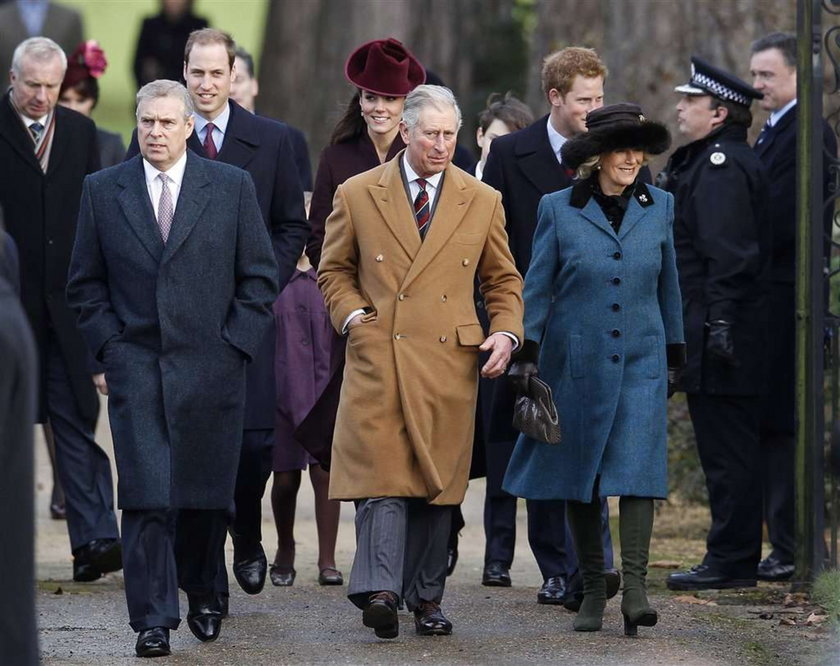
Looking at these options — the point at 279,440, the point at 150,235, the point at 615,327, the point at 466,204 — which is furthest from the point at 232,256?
the point at 279,440

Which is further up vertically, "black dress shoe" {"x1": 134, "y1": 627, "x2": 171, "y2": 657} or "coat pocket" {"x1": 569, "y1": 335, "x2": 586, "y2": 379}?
"coat pocket" {"x1": 569, "y1": 335, "x2": 586, "y2": 379}

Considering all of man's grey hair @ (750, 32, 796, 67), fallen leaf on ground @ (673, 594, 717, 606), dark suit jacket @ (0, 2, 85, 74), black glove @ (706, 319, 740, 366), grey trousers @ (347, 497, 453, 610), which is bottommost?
fallen leaf on ground @ (673, 594, 717, 606)

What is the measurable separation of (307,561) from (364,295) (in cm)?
268

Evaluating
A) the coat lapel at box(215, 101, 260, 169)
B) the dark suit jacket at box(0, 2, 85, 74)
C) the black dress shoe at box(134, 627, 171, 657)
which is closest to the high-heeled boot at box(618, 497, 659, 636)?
the black dress shoe at box(134, 627, 171, 657)

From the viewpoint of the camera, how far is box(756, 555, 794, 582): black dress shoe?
9.34 meters

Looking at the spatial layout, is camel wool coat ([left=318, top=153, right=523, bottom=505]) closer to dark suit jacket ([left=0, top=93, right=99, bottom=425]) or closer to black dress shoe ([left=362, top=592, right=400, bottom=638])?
black dress shoe ([left=362, top=592, right=400, bottom=638])

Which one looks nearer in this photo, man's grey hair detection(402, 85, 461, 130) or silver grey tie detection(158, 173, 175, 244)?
silver grey tie detection(158, 173, 175, 244)

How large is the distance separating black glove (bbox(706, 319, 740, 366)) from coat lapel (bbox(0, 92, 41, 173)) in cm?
295

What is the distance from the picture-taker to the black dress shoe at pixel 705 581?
9.16 metres

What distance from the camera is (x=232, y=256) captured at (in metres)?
7.67

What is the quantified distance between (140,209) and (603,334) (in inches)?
67.1

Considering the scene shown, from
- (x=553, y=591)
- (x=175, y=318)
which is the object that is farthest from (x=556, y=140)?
(x=175, y=318)

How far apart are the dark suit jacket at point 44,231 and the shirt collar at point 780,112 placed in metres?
3.07

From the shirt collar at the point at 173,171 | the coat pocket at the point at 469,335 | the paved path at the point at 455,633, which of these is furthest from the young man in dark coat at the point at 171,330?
the coat pocket at the point at 469,335
